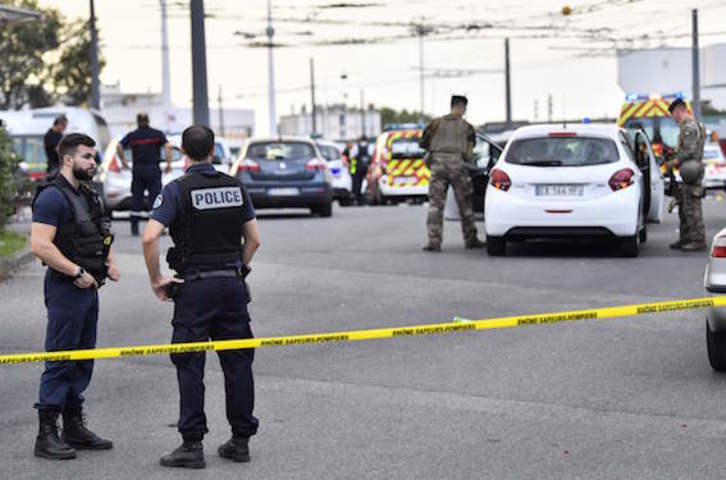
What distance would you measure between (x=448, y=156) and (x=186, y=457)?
35.2 feet

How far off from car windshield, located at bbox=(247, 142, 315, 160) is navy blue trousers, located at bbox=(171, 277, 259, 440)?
1805 cm

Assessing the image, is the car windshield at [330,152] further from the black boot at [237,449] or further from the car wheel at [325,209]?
the black boot at [237,449]

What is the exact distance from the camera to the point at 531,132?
55.6ft

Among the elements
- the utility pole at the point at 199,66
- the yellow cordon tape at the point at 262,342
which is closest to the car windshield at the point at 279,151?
the utility pole at the point at 199,66

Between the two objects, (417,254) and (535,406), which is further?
(417,254)

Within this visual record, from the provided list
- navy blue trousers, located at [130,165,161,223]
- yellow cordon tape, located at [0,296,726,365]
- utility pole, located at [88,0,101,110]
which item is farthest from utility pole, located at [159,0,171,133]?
yellow cordon tape, located at [0,296,726,365]

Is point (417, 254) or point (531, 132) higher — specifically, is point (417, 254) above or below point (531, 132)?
below

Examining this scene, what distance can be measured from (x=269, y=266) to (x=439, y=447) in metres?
9.24

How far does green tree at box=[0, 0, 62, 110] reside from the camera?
199 ft

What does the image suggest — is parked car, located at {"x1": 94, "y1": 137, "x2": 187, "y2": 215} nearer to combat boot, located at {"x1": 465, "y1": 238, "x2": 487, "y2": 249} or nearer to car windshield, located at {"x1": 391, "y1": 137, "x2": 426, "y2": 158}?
car windshield, located at {"x1": 391, "y1": 137, "x2": 426, "y2": 158}

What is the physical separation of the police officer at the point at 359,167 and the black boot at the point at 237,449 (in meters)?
30.1

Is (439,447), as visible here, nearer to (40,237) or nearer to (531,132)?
(40,237)

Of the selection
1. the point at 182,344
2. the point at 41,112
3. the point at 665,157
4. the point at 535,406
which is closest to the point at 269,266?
the point at 665,157

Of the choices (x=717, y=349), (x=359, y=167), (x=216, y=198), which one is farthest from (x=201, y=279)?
(x=359, y=167)
